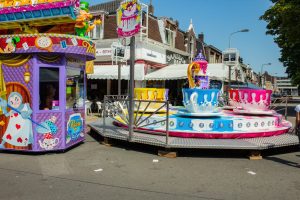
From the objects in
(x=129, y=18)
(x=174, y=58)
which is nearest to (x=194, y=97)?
(x=129, y=18)

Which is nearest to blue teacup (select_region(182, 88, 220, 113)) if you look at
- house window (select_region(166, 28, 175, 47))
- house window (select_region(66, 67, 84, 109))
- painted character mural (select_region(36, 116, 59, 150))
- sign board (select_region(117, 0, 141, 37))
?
sign board (select_region(117, 0, 141, 37))

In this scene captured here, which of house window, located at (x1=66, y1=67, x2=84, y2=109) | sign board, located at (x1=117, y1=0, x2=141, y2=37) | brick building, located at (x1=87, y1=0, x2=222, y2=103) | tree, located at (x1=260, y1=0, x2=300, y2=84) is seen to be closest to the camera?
sign board, located at (x1=117, y1=0, x2=141, y2=37)

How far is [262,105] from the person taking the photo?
34.7 feet

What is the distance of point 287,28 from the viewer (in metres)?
18.8

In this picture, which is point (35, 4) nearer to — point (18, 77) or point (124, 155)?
point (18, 77)

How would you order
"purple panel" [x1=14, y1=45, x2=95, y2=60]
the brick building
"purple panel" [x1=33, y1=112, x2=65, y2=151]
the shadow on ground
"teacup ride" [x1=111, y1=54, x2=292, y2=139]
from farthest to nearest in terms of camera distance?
1. the brick building
2. "teacup ride" [x1=111, y1=54, x2=292, y2=139]
3. the shadow on ground
4. "purple panel" [x1=33, y1=112, x2=65, y2=151]
5. "purple panel" [x1=14, y1=45, x2=95, y2=60]

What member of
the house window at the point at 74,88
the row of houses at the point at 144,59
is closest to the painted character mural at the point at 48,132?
the house window at the point at 74,88

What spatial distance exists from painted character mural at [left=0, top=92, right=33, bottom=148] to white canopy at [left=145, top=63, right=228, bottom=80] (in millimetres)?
13415

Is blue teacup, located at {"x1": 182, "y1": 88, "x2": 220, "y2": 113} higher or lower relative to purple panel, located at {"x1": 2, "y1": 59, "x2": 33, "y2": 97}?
lower

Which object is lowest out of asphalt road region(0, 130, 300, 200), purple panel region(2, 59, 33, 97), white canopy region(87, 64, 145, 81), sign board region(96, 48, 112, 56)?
asphalt road region(0, 130, 300, 200)

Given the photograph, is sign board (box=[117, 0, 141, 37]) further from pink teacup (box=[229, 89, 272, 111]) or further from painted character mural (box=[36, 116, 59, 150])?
pink teacup (box=[229, 89, 272, 111])

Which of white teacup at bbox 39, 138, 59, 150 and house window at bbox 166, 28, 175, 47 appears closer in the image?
white teacup at bbox 39, 138, 59, 150

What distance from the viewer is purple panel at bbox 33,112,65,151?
25.7 ft

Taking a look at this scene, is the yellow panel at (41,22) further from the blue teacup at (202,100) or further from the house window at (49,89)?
the blue teacup at (202,100)
